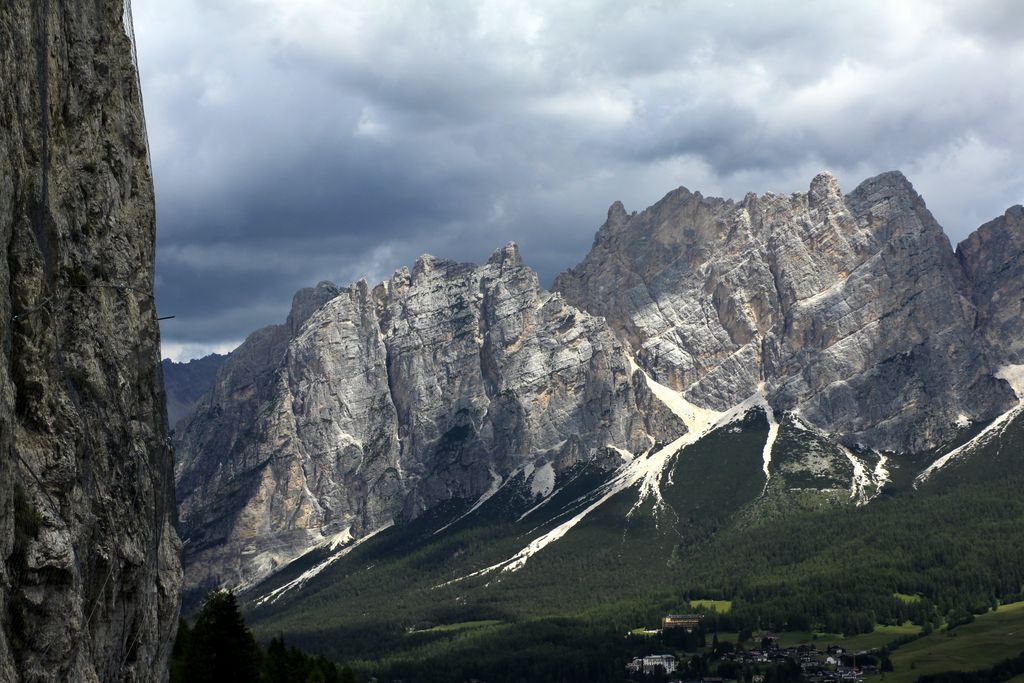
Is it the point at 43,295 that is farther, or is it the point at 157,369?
the point at 157,369

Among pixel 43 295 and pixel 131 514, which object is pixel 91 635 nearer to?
pixel 131 514

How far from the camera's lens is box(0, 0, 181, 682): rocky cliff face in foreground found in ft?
128

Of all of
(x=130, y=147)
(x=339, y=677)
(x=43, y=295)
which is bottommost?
(x=339, y=677)

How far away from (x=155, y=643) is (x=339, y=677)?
2378 inches

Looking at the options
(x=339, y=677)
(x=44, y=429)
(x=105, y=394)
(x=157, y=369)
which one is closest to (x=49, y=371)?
(x=44, y=429)

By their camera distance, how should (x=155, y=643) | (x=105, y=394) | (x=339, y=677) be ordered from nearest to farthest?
(x=105, y=394)
(x=155, y=643)
(x=339, y=677)

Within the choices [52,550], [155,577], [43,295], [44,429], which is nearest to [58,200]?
[43,295]

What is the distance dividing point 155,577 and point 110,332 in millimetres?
13093

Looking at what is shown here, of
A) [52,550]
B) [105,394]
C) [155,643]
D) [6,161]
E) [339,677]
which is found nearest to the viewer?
[6,161]

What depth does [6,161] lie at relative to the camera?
122ft

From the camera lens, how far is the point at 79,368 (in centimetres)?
4891

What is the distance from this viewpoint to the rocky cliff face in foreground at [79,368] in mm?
Answer: 38906

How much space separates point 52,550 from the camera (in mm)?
40031

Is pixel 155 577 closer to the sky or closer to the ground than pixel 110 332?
closer to the ground
